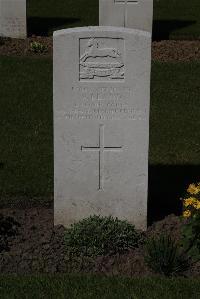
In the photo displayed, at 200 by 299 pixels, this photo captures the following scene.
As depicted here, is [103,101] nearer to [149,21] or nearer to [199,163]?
[199,163]

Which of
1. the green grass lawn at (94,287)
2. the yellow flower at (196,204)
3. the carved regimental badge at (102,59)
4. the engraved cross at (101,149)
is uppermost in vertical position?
the carved regimental badge at (102,59)

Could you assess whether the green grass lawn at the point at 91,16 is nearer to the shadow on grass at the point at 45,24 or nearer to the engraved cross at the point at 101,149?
the shadow on grass at the point at 45,24

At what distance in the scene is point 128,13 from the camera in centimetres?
1570

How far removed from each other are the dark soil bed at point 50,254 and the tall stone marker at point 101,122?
0.22 meters

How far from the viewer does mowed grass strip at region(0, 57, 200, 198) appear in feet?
28.8

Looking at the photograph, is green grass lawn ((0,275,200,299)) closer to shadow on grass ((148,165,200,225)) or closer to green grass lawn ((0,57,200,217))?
shadow on grass ((148,165,200,225))

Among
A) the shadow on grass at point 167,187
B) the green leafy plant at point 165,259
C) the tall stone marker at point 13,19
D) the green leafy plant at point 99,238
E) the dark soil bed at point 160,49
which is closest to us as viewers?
the green leafy plant at point 165,259

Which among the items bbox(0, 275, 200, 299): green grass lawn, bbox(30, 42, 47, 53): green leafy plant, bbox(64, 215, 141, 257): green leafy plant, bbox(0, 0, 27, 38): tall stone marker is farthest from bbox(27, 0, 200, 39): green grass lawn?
bbox(0, 275, 200, 299): green grass lawn

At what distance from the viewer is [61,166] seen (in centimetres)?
700

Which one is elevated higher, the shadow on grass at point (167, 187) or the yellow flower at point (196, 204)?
the yellow flower at point (196, 204)

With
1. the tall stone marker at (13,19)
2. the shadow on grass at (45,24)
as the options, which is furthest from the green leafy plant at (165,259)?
the shadow on grass at (45,24)

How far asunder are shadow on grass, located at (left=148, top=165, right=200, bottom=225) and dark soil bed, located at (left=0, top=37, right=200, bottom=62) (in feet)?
18.8

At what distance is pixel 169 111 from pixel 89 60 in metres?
4.74

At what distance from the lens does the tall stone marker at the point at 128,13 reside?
51.3ft
